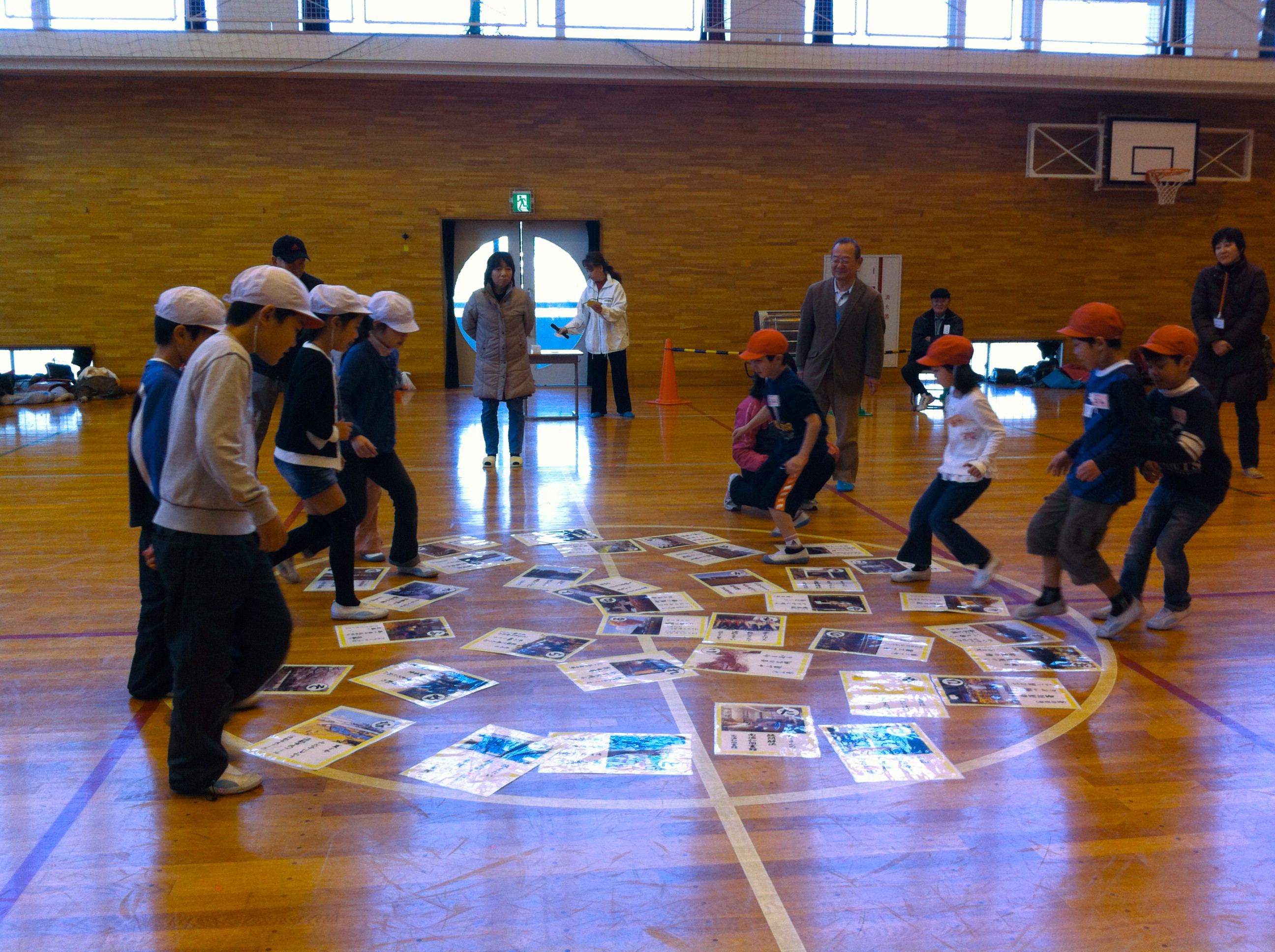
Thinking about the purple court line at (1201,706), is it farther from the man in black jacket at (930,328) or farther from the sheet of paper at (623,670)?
the man in black jacket at (930,328)

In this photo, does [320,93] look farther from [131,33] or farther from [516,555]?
[516,555]

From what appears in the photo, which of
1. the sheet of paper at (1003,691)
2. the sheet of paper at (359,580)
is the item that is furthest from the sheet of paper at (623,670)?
the sheet of paper at (359,580)

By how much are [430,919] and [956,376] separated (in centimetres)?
384

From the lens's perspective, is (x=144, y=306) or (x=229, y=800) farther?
(x=144, y=306)

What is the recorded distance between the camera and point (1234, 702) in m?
4.05

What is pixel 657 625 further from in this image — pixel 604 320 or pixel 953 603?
pixel 604 320

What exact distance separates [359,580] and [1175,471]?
160 inches

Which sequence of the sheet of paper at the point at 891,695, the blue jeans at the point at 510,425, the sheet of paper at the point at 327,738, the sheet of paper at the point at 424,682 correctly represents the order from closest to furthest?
the sheet of paper at the point at 327,738
the sheet of paper at the point at 891,695
the sheet of paper at the point at 424,682
the blue jeans at the point at 510,425

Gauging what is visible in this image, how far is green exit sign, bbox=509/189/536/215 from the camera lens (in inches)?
594

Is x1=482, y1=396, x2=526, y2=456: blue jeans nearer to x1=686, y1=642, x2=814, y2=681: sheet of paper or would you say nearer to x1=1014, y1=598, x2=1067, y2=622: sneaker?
x1=686, y1=642, x2=814, y2=681: sheet of paper

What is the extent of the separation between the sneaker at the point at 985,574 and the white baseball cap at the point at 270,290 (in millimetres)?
3762

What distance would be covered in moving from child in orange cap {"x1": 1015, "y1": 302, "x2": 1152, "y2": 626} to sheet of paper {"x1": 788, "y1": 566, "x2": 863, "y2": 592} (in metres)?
1.01

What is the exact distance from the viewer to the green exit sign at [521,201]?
594 inches

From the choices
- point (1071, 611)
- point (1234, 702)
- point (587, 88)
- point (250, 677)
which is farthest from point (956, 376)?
point (587, 88)
